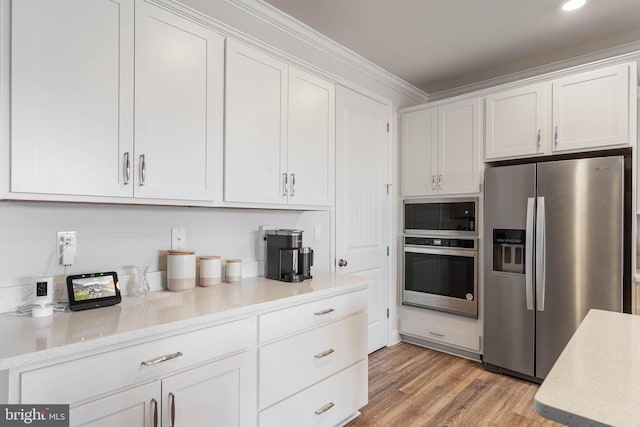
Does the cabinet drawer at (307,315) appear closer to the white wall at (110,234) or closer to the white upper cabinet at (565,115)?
the white wall at (110,234)

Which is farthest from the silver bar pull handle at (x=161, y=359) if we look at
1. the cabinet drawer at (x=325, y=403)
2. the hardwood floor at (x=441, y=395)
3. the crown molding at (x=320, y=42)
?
the crown molding at (x=320, y=42)

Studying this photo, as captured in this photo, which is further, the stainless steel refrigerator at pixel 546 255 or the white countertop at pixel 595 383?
the stainless steel refrigerator at pixel 546 255

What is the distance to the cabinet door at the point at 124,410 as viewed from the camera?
111 cm

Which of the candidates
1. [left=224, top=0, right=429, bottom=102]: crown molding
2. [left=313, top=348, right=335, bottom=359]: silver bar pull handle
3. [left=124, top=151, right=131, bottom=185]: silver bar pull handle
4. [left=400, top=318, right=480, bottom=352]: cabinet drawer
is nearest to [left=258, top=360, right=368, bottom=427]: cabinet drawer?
[left=313, top=348, right=335, bottom=359]: silver bar pull handle

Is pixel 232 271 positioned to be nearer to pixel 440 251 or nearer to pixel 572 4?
pixel 440 251

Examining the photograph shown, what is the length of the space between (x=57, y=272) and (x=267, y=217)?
121 centimetres

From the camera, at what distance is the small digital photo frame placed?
4.75 feet

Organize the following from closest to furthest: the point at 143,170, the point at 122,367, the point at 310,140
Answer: the point at 122,367
the point at 143,170
the point at 310,140

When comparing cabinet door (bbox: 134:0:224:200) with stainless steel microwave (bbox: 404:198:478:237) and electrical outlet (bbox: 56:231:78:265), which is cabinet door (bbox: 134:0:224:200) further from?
stainless steel microwave (bbox: 404:198:478:237)

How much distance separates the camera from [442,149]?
3320mm

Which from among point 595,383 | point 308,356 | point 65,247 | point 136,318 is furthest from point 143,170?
point 595,383

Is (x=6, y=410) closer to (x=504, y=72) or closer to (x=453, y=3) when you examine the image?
(x=453, y=3)

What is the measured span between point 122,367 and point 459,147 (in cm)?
300

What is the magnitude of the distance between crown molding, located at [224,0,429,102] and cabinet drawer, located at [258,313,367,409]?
6.85ft
